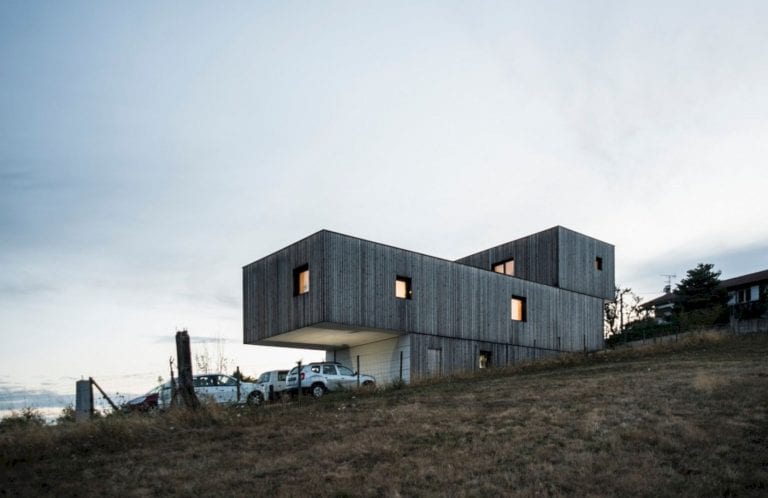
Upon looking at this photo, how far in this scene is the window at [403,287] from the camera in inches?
1367

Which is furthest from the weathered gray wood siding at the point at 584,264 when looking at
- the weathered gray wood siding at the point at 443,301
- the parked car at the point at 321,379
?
the parked car at the point at 321,379

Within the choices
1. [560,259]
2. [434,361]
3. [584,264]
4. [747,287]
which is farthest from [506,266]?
[747,287]

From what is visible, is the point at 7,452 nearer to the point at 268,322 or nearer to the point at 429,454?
the point at 429,454

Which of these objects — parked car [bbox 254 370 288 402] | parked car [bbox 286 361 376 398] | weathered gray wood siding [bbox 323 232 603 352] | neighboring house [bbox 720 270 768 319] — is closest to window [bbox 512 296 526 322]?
weathered gray wood siding [bbox 323 232 603 352]

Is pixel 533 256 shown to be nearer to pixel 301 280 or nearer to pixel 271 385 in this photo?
pixel 301 280

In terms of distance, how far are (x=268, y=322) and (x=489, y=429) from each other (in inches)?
887

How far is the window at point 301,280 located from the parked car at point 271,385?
5355 mm

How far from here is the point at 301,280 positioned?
111 feet

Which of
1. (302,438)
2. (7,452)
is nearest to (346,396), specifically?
(302,438)

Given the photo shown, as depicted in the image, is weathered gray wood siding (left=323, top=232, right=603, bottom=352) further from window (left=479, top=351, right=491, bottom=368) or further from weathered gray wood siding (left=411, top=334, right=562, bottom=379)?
Answer: window (left=479, top=351, right=491, bottom=368)

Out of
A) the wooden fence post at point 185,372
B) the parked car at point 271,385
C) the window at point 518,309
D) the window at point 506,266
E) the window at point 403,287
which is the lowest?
the parked car at point 271,385

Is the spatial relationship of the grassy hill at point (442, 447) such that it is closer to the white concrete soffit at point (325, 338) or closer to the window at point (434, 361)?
the white concrete soffit at point (325, 338)

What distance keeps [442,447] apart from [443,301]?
23.3 metres

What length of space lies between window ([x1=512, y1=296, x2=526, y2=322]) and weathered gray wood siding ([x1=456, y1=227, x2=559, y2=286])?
130 inches
